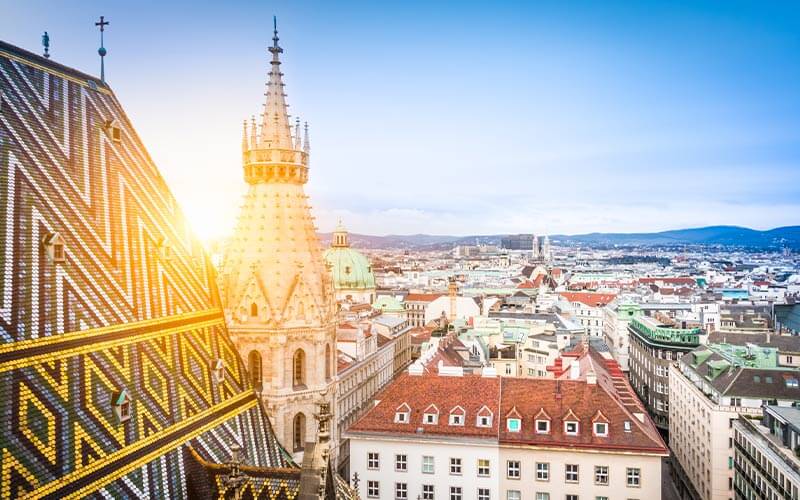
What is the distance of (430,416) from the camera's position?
44.3 m

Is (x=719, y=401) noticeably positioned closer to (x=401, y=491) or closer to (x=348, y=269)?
(x=401, y=491)

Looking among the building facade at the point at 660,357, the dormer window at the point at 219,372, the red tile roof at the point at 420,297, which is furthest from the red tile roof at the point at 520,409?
the red tile roof at the point at 420,297

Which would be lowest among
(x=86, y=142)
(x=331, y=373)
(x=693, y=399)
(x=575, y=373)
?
(x=693, y=399)

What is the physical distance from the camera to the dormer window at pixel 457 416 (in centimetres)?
4378

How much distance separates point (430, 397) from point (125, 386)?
27855mm

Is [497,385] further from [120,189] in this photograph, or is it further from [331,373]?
[120,189]

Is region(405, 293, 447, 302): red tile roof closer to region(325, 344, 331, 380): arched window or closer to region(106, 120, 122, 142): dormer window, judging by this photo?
region(325, 344, 331, 380): arched window

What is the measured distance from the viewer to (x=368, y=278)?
417ft

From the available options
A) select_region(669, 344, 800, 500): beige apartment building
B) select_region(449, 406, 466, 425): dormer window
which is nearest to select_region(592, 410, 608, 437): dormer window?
select_region(449, 406, 466, 425): dormer window

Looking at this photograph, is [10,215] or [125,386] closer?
[10,215]

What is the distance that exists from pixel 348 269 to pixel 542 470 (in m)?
85.0

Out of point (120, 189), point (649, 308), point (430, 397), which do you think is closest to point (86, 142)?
point (120, 189)

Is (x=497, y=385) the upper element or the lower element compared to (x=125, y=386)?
lower

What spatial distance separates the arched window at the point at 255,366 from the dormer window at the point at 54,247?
11266mm
